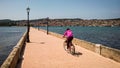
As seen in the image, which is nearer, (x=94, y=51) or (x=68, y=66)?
(x=68, y=66)

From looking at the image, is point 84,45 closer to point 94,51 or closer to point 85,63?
point 94,51

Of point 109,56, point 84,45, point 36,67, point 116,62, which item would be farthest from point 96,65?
point 84,45

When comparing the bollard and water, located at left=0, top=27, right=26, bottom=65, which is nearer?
the bollard

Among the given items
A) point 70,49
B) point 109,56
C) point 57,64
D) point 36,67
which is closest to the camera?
point 36,67

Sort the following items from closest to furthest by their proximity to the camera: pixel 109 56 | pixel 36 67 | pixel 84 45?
pixel 36 67 → pixel 109 56 → pixel 84 45

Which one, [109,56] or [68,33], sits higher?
[68,33]

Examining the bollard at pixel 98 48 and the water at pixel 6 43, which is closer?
the bollard at pixel 98 48

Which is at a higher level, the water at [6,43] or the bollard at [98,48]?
the bollard at [98,48]

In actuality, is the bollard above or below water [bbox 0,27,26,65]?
above

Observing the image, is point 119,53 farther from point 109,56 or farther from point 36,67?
point 36,67

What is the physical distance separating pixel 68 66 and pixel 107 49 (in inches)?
132

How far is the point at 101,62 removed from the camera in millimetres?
10398

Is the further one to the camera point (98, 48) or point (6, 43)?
point (6, 43)

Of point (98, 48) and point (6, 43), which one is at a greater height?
point (98, 48)
